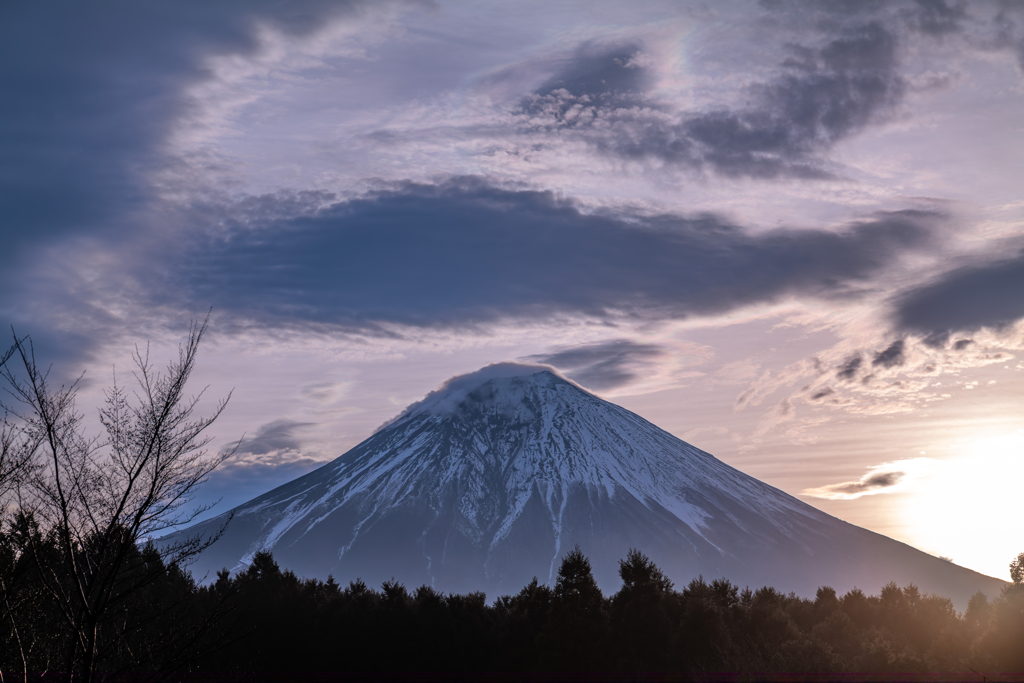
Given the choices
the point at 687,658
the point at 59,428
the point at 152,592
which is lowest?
the point at 687,658

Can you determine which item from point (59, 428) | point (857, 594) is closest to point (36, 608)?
point (59, 428)

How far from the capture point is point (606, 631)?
3753 cm

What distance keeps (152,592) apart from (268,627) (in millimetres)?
6501

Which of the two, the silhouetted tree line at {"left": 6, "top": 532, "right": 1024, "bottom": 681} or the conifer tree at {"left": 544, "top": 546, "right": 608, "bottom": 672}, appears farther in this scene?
the conifer tree at {"left": 544, "top": 546, "right": 608, "bottom": 672}

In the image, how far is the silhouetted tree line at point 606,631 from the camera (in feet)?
101

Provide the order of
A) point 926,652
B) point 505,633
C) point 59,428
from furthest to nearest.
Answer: point 505,633, point 926,652, point 59,428

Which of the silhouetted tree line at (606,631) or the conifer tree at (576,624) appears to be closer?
the silhouetted tree line at (606,631)

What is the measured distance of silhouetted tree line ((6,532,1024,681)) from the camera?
30.8 m

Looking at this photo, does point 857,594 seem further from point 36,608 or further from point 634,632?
point 36,608

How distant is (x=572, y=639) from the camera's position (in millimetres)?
36812

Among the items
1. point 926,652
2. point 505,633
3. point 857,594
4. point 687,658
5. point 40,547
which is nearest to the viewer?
point 40,547

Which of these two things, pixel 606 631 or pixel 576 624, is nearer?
pixel 606 631

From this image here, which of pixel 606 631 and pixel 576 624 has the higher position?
pixel 576 624

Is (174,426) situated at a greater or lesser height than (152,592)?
greater
